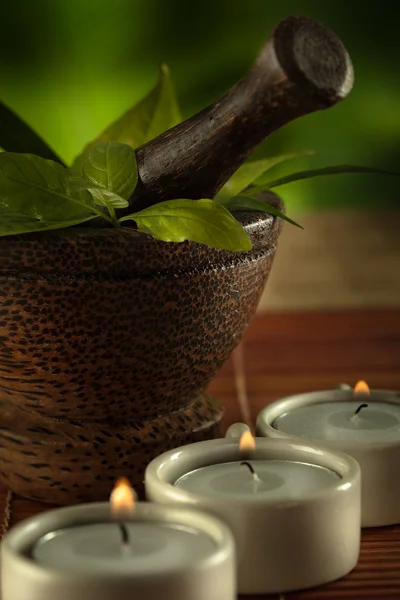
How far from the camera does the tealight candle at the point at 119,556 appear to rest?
556 millimetres

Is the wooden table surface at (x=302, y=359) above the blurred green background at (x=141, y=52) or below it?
below

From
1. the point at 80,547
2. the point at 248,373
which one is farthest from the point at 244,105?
the point at 248,373

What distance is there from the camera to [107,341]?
76 centimetres

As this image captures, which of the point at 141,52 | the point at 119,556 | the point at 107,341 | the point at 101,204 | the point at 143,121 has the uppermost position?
the point at 141,52

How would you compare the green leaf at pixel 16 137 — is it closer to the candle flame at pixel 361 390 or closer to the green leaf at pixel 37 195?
the green leaf at pixel 37 195

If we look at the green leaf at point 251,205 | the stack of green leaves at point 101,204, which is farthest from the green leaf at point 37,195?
the green leaf at point 251,205

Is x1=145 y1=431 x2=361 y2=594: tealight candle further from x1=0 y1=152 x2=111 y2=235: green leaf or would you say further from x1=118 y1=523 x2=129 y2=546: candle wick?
x1=0 y1=152 x2=111 y2=235: green leaf

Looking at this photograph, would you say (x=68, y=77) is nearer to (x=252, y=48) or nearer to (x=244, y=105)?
(x=252, y=48)

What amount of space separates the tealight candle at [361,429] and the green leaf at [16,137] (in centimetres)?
31

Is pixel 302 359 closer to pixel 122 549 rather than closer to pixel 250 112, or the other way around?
pixel 250 112

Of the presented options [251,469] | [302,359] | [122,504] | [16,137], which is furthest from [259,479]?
[302,359]

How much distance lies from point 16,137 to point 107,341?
0.83ft

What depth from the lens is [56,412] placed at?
2.74ft

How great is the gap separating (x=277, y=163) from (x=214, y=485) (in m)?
0.35
